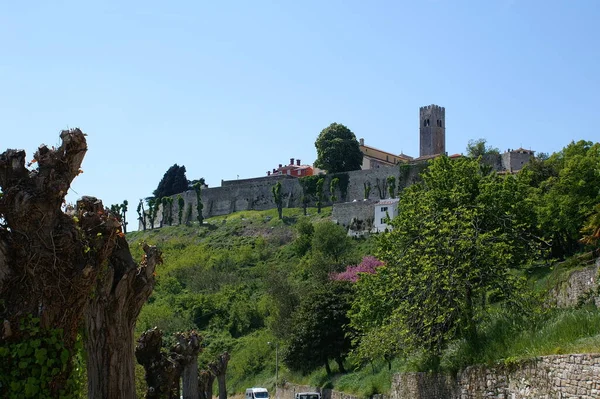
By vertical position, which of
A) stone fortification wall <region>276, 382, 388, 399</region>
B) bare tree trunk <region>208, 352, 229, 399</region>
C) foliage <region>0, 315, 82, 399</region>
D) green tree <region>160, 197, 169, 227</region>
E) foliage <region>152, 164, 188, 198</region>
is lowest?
stone fortification wall <region>276, 382, 388, 399</region>

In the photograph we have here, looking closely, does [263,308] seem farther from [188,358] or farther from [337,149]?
[337,149]

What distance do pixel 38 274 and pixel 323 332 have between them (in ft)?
122

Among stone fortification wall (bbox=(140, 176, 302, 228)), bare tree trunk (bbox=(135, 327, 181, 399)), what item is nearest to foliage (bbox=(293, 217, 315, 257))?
stone fortification wall (bbox=(140, 176, 302, 228))

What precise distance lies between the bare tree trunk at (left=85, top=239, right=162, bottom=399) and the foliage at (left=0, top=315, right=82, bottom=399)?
162 centimetres

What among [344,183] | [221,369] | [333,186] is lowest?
[221,369]

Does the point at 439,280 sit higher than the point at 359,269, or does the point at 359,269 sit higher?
the point at 359,269

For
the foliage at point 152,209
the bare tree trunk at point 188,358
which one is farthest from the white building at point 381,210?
the bare tree trunk at point 188,358

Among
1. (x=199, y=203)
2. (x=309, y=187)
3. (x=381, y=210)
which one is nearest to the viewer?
(x=381, y=210)

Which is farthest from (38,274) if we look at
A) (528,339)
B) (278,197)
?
(278,197)

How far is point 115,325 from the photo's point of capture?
994cm

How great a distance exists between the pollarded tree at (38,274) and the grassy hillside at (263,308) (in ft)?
6.98

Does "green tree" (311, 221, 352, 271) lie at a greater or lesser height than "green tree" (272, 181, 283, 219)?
lesser

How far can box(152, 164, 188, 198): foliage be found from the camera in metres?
Answer: 128

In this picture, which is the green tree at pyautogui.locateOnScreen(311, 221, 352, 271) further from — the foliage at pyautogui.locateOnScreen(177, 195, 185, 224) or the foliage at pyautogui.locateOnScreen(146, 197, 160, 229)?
the foliage at pyautogui.locateOnScreen(146, 197, 160, 229)
